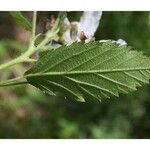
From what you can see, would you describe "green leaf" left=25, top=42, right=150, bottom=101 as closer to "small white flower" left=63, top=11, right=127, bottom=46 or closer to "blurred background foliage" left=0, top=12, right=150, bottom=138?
"small white flower" left=63, top=11, right=127, bottom=46

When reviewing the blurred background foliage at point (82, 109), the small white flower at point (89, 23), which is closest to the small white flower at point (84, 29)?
the small white flower at point (89, 23)

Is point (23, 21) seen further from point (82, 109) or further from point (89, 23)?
point (82, 109)

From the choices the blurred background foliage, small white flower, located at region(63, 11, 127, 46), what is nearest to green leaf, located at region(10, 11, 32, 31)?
small white flower, located at region(63, 11, 127, 46)

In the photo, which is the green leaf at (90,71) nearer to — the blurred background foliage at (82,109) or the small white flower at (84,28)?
the small white flower at (84,28)

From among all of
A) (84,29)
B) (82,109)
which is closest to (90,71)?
(84,29)

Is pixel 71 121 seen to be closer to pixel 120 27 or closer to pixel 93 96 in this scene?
pixel 120 27

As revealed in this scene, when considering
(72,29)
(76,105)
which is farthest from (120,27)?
(72,29)
